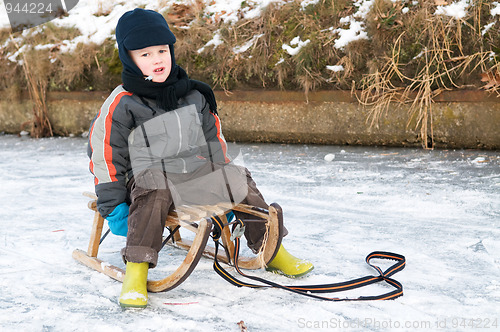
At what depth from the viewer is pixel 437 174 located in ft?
11.9

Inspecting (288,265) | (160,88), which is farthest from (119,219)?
(288,265)

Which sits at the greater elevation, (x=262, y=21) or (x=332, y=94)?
(x=262, y=21)

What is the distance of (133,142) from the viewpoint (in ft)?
6.87

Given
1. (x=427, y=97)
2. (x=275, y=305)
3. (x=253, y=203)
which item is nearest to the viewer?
(x=275, y=305)

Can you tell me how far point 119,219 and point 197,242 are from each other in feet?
1.25

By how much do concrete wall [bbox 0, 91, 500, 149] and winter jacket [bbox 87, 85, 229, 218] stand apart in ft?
9.01

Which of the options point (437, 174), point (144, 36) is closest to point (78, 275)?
point (144, 36)

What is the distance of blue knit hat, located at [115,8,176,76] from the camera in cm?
208

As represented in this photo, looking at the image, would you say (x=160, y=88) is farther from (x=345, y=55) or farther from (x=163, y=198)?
(x=345, y=55)

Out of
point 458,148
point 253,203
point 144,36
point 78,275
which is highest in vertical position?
point 144,36

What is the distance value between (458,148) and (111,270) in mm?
3216

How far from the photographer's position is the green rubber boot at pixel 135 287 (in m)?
1.80

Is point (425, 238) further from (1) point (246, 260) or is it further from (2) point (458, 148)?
(2) point (458, 148)

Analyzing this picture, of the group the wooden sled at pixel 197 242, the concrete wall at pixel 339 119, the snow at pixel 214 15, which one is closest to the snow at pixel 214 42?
the snow at pixel 214 15
